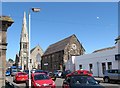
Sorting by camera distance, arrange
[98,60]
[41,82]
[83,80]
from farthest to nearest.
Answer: [98,60]
[41,82]
[83,80]

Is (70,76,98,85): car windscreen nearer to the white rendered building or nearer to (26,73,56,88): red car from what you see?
(26,73,56,88): red car

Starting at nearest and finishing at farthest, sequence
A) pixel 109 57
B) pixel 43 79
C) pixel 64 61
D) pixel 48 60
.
Result: pixel 43 79, pixel 109 57, pixel 64 61, pixel 48 60

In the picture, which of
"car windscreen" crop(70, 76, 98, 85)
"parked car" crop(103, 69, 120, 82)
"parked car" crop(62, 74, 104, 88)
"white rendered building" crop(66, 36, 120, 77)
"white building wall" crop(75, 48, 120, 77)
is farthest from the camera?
"white building wall" crop(75, 48, 120, 77)

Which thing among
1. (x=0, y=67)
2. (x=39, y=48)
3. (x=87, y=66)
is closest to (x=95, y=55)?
(x=87, y=66)

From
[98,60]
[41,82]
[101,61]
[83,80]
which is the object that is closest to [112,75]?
[41,82]

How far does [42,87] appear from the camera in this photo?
19.8 m

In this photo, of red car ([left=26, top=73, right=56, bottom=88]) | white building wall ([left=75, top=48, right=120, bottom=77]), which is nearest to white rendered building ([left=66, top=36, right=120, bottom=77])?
white building wall ([left=75, top=48, right=120, bottom=77])

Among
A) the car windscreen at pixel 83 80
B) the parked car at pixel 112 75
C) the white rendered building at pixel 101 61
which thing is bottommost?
the parked car at pixel 112 75

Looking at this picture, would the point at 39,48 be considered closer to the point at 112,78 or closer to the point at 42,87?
the point at 112,78

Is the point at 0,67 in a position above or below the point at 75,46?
below

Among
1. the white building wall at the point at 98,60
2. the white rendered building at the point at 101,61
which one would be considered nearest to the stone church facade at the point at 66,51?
the white rendered building at the point at 101,61

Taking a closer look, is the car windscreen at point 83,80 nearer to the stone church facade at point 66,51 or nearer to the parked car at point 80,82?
the parked car at point 80,82

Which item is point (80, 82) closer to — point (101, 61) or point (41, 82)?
point (41, 82)

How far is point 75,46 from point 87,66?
2564 cm
